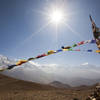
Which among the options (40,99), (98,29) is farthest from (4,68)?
(40,99)

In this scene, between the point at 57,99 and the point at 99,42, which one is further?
the point at 57,99

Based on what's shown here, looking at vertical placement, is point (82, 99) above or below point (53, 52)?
below

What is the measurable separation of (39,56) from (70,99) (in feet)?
25.4

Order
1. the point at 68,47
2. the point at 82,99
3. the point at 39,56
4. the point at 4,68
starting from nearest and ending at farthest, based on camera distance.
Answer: the point at 4,68
the point at 39,56
the point at 68,47
the point at 82,99

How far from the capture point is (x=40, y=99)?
31.3ft

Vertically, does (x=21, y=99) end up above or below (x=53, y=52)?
below

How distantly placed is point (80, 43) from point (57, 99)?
7233 millimetres

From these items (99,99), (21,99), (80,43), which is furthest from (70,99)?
(80,43)

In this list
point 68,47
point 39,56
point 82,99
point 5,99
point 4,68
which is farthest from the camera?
point 5,99

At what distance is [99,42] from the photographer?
4941 mm

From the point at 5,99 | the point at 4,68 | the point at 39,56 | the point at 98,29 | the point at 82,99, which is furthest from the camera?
the point at 5,99

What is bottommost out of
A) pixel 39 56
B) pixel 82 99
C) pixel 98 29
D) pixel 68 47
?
pixel 82 99

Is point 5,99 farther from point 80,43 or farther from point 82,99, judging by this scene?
point 80,43

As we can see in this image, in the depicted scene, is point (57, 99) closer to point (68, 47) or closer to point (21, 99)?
point (21, 99)
